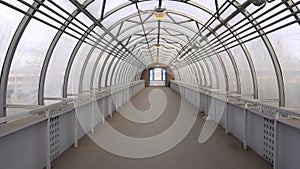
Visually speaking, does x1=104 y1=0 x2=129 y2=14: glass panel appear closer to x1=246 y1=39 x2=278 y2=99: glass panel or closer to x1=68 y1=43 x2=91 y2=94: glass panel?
x1=68 y1=43 x2=91 y2=94: glass panel

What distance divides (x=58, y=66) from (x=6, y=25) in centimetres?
274

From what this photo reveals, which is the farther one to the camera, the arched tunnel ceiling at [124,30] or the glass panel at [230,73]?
the glass panel at [230,73]

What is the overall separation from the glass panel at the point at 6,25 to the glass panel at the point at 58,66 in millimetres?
2002

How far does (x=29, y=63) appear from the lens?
5172 millimetres

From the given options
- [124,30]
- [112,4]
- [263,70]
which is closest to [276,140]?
[263,70]

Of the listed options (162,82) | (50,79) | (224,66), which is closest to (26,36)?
(50,79)

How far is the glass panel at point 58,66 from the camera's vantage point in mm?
6309

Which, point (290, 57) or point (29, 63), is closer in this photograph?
point (29, 63)

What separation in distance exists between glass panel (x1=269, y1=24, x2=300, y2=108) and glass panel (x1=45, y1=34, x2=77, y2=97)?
4.94m

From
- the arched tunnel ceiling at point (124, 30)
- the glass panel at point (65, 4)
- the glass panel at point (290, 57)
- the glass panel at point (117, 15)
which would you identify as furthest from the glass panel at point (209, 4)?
the glass panel at point (65, 4)

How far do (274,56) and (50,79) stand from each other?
518 centimetres

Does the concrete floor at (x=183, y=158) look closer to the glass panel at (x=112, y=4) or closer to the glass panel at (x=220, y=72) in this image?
the glass panel at (x=112, y=4)

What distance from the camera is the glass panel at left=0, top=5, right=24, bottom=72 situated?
3.97 m

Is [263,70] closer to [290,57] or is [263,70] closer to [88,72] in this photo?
[290,57]
